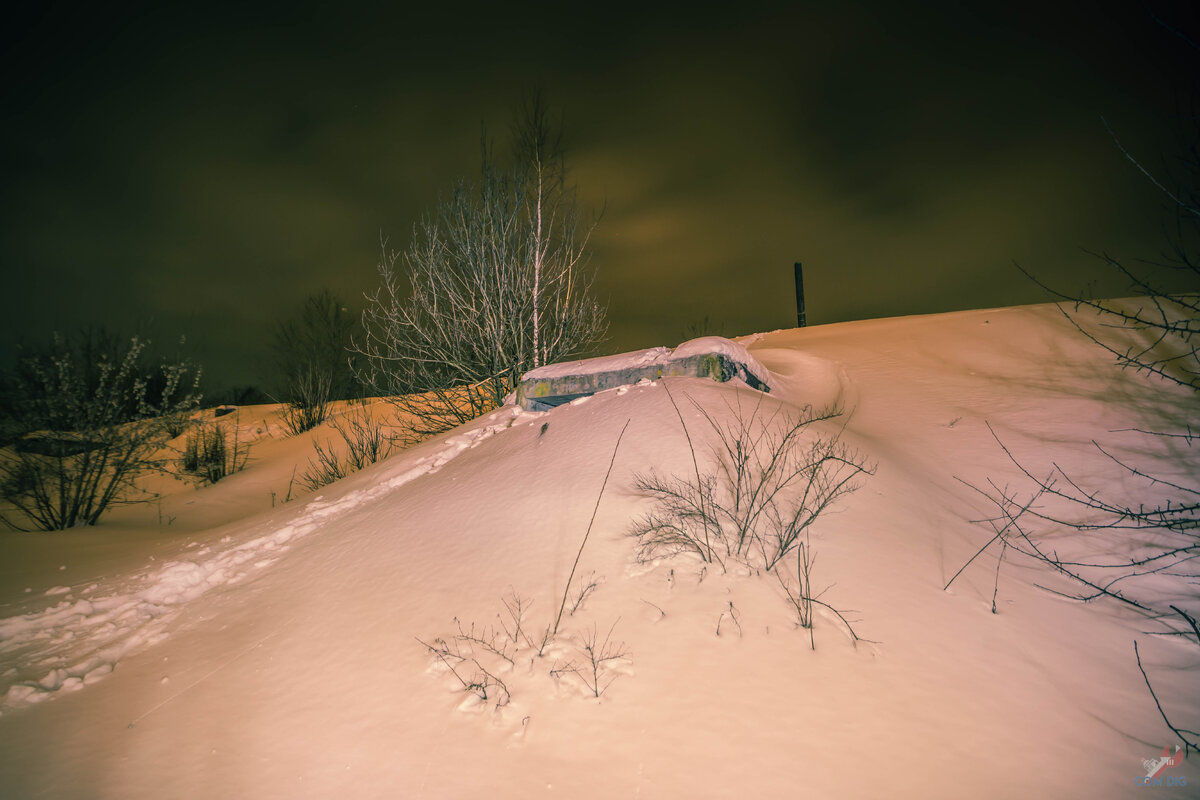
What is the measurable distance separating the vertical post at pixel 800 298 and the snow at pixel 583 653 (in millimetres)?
11100

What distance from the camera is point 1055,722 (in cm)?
179

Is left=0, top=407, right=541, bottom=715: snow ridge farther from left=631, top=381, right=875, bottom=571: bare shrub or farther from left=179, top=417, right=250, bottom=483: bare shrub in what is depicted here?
left=179, top=417, right=250, bottom=483: bare shrub

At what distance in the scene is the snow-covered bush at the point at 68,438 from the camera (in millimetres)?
6023

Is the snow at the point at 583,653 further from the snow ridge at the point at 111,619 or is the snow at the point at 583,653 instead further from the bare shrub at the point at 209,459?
the bare shrub at the point at 209,459

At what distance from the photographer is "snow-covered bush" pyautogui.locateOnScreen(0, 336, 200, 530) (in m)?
6.02

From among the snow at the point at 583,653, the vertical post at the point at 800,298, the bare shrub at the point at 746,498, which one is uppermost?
the vertical post at the point at 800,298

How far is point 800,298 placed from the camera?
1547 cm

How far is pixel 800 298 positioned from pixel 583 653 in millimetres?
15288

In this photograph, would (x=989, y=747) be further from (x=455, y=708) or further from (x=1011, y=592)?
(x=455, y=708)

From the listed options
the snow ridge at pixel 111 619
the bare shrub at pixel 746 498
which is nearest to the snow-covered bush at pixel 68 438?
the snow ridge at pixel 111 619

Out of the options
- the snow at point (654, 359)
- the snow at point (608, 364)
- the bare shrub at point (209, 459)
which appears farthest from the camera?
the bare shrub at point (209, 459)

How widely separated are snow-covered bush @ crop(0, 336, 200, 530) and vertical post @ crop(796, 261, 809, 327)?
48.8 ft

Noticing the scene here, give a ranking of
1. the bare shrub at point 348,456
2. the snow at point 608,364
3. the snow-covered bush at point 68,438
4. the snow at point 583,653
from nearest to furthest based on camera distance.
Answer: the snow at point 583,653 < the snow at point 608,364 < the snow-covered bush at point 68,438 < the bare shrub at point 348,456

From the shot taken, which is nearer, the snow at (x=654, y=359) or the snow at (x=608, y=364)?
the snow at (x=654, y=359)
